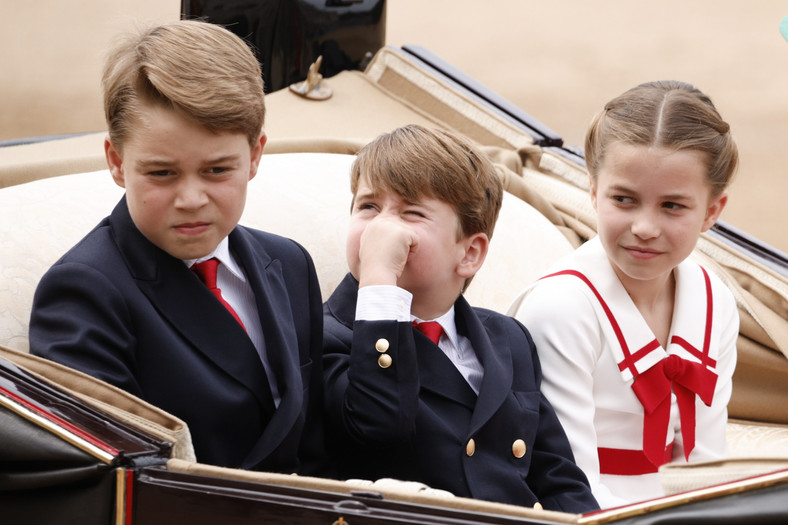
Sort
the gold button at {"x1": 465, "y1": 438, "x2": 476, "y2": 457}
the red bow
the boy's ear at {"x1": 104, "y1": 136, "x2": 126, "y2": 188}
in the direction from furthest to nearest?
1. the red bow
2. the gold button at {"x1": 465, "y1": 438, "x2": 476, "y2": 457}
3. the boy's ear at {"x1": 104, "y1": 136, "x2": 126, "y2": 188}

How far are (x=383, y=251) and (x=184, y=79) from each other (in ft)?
1.06

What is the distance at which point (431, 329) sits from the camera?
1382mm

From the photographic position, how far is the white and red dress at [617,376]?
4.82ft

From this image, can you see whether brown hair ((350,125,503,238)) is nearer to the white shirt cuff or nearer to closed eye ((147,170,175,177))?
the white shirt cuff

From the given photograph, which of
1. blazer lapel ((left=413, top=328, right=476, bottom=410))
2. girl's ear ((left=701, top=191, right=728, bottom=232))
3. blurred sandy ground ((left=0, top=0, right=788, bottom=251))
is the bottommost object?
blazer lapel ((left=413, top=328, right=476, bottom=410))

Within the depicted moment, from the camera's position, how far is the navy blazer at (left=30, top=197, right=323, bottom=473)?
1.09 meters

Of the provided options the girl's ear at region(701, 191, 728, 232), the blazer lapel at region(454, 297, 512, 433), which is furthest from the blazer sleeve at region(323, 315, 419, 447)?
the girl's ear at region(701, 191, 728, 232)

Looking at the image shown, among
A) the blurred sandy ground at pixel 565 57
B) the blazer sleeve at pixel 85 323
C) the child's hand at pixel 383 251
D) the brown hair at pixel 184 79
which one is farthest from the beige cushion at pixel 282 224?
the blurred sandy ground at pixel 565 57

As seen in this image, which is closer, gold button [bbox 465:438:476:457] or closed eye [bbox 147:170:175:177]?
closed eye [bbox 147:170:175:177]

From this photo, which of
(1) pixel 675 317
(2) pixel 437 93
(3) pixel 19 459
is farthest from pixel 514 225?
(3) pixel 19 459

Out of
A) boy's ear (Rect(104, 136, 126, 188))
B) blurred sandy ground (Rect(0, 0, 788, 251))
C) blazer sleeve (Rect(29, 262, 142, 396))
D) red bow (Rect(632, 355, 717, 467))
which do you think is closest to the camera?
blazer sleeve (Rect(29, 262, 142, 396))

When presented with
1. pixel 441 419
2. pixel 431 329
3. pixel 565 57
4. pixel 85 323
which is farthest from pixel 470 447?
pixel 565 57

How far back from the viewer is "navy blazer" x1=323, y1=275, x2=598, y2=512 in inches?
49.1

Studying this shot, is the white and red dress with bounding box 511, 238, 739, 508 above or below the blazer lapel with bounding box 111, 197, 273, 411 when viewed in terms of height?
below
